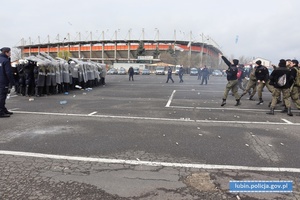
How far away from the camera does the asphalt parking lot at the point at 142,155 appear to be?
11.2ft

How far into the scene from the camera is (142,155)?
15.5 ft

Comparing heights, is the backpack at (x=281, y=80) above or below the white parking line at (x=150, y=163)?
above

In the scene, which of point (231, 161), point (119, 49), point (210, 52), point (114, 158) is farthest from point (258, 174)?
point (210, 52)

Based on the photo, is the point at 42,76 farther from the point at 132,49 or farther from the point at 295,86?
the point at 132,49

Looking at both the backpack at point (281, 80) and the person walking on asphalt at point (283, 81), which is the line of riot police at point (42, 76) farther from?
the backpack at point (281, 80)

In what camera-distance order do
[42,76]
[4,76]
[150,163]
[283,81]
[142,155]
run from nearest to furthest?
[150,163] < [142,155] < [4,76] < [283,81] < [42,76]

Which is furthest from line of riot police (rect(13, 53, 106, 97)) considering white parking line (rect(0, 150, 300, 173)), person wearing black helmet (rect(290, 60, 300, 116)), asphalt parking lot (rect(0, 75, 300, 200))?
person wearing black helmet (rect(290, 60, 300, 116))

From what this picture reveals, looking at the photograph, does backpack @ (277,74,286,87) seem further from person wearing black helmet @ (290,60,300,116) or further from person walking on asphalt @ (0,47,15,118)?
person walking on asphalt @ (0,47,15,118)

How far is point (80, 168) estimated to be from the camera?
13.5 feet

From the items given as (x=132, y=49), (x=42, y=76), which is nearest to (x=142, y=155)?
(x=42, y=76)

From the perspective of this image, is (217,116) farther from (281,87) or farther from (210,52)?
(210,52)

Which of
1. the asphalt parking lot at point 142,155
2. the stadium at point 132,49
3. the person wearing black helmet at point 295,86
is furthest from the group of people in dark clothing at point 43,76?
the stadium at point 132,49

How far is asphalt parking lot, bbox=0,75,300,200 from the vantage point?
11.2ft

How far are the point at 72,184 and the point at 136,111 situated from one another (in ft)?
18.9
